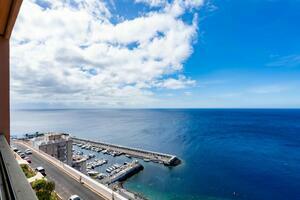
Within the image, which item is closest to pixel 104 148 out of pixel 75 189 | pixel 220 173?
pixel 220 173

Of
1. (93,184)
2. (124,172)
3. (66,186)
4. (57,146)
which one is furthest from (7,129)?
(124,172)

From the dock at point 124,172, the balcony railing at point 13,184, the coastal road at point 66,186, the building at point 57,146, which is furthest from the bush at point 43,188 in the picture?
the building at point 57,146

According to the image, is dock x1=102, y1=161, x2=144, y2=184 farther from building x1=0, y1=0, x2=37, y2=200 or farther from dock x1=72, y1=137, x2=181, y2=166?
building x1=0, y1=0, x2=37, y2=200

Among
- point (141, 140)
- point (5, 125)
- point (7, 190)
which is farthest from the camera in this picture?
point (141, 140)

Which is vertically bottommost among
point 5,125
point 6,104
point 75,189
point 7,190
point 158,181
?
point 158,181

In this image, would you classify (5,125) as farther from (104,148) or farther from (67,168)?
(104,148)

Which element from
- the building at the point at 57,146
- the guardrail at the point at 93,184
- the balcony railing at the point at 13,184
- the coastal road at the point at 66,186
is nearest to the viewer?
the balcony railing at the point at 13,184

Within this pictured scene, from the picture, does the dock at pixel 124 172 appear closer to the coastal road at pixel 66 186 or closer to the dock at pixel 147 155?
the dock at pixel 147 155

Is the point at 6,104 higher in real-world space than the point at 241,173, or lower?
higher

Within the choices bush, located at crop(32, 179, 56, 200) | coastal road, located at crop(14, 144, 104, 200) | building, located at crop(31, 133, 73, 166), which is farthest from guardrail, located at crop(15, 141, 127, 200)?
building, located at crop(31, 133, 73, 166)
